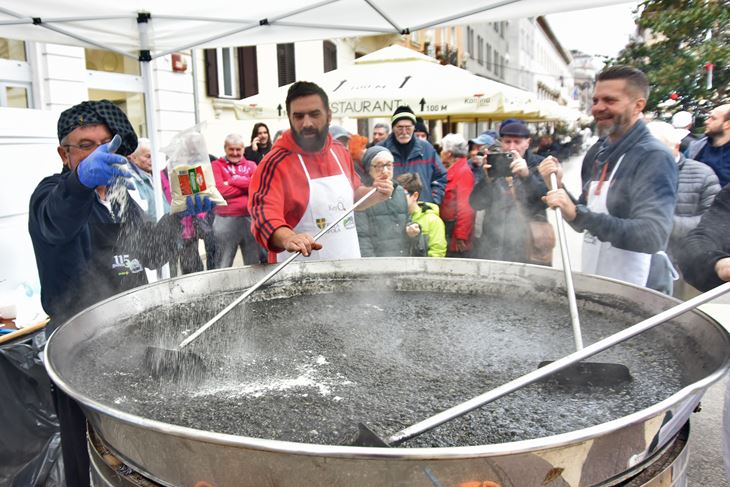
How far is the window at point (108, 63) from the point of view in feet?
24.7

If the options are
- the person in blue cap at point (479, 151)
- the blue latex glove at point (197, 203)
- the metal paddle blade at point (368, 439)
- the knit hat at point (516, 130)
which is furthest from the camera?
the person in blue cap at point (479, 151)

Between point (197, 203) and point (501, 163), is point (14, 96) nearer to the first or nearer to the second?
point (197, 203)

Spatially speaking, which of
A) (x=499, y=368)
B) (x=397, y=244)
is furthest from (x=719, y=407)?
(x=499, y=368)

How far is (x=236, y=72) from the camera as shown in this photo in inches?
441

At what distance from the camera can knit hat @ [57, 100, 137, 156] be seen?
2.15 m

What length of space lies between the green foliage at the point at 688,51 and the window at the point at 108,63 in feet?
23.2

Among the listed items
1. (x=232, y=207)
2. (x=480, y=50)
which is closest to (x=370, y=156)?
(x=232, y=207)

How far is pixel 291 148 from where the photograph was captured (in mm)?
2820

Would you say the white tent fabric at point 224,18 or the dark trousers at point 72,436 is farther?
the white tent fabric at point 224,18

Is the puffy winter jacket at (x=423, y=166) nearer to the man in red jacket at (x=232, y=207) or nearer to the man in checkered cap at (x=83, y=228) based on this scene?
the man in red jacket at (x=232, y=207)

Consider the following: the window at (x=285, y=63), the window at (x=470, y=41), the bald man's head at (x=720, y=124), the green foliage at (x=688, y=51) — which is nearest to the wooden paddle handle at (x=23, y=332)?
the bald man's head at (x=720, y=124)

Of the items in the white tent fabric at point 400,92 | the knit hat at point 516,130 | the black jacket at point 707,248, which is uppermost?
the white tent fabric at point 400,92

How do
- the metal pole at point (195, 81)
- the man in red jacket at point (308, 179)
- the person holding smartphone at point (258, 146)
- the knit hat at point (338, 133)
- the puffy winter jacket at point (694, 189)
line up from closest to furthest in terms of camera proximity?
1. the man in red jacket at point (308, 179)
2. the puffy winter jacket at point (694, 189)
3. the knit hat at point (338, 133)
4. the person holding smartphone at point (258, 146)
5. the metal pole at point (195, 81)

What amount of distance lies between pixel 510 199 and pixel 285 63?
9.74 metres
